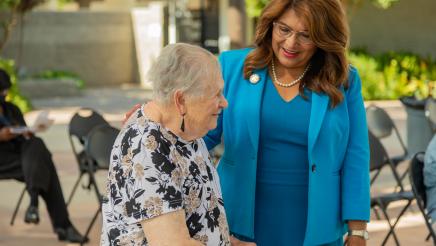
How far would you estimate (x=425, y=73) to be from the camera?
2084 centimetres

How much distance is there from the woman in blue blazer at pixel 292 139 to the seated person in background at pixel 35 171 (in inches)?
164

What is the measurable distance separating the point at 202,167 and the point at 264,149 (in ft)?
2.37

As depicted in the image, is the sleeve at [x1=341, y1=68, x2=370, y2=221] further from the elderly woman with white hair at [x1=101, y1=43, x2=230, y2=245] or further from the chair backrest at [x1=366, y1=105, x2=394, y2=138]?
the chair backrest at [x1=366, y1=105, x2=394, y2=138]

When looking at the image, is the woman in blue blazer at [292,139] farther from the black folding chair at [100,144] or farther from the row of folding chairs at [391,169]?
the black folding chair at [100,144]

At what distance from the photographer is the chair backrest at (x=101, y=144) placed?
277 inches

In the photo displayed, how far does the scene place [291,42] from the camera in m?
3.34

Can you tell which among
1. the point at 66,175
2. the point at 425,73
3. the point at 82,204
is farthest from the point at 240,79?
the point at 425,73

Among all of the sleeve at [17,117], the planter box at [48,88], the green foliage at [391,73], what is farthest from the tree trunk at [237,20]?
the planter box at [48,88]

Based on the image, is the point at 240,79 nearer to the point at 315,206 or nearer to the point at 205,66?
the point at 315,206

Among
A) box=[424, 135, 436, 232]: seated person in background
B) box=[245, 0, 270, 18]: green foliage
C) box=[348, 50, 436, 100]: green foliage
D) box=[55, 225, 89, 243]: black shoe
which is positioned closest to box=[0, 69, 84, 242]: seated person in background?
box=[55, 225, 89, 243]: black shoe

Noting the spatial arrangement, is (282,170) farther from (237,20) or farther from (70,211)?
(237,20)

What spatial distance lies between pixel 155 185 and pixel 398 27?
20.9 metres

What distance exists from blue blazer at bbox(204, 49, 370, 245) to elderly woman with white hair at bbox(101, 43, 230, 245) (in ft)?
2.14

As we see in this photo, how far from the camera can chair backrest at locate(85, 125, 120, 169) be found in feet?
23.0
